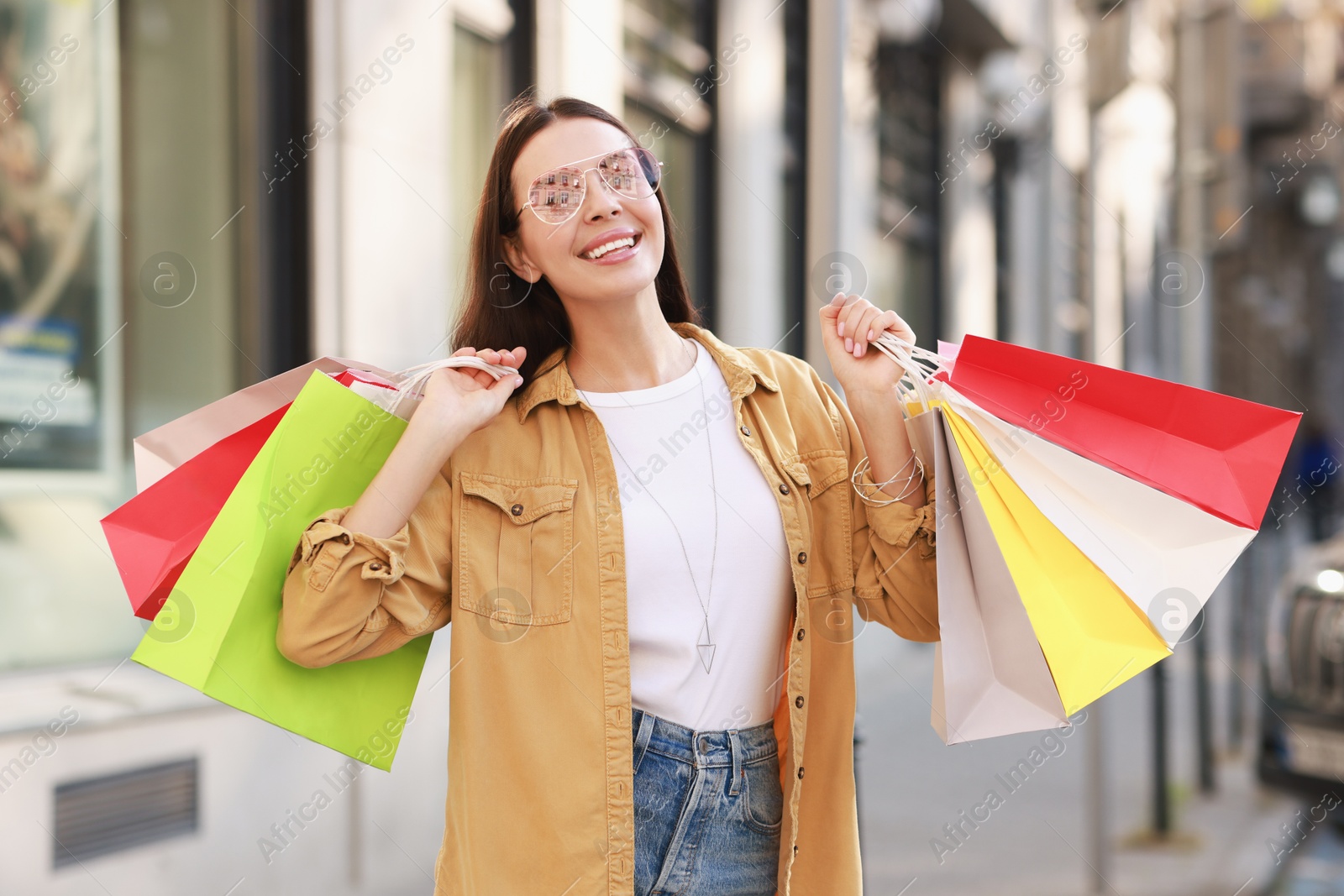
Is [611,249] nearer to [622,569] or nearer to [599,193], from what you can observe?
[599,193]

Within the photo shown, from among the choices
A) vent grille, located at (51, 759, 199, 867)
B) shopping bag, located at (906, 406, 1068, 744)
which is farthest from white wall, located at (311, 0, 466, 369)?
shopping bag, located at (906, 406, 1068, 744)

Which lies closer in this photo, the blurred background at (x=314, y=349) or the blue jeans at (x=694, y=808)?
the blue jeans at (x=694, y=808)

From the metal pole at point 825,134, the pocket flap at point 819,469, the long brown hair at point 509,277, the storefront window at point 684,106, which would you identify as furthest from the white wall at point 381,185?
the pocket flap at point 819,469

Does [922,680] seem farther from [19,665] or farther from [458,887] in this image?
[458,887]

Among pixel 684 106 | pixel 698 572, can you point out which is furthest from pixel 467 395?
pixel 684 106

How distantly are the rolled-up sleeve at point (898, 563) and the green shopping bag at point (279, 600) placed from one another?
2.69 ft

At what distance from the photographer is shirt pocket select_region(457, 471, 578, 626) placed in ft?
6.31

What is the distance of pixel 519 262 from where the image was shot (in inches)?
87.0

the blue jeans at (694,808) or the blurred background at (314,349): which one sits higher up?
the blurred background at (314,349)

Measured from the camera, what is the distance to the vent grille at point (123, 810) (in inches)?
151

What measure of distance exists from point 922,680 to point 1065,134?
9677 mm

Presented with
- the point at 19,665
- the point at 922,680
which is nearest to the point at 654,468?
the point at 19,665

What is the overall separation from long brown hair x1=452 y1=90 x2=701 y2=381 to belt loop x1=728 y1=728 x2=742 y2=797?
737 mm

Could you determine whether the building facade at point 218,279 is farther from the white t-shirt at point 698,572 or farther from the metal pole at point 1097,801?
the metal pole at point 1097,801
